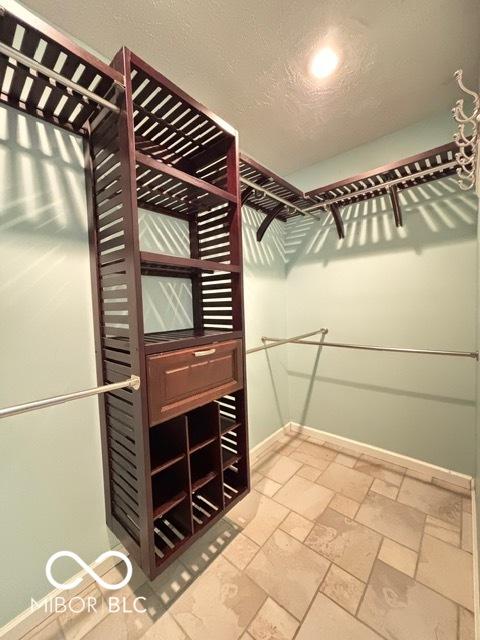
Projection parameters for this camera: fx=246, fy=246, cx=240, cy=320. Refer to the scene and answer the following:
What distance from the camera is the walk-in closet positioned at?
0.96 meters

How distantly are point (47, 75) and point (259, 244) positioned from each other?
5.43 ft

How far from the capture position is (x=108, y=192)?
1.03m

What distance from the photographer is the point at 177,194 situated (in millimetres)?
1326

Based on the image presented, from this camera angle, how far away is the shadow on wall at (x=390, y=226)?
167cm

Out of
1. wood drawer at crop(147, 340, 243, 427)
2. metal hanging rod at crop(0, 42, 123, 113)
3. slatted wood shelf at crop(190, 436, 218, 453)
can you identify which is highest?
metal hanging rod at crop(0, 42, 123, 113)

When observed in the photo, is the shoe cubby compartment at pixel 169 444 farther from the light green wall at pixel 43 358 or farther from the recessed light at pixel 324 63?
the recessed light at pixel 324 63

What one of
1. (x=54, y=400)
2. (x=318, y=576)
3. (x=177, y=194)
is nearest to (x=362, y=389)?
(x=318, y=576)

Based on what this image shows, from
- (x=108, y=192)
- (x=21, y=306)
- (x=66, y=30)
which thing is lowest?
(x=21, y=306)

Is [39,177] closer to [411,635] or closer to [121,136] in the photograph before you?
[121,136]

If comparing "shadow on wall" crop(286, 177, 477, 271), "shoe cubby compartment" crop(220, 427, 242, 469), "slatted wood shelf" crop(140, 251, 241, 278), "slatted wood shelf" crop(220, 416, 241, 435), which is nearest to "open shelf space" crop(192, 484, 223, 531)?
"shoe cubby compartment" crop(220, 427, 242, 469)

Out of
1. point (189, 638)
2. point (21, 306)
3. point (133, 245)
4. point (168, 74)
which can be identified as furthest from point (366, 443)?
point (168, 74)

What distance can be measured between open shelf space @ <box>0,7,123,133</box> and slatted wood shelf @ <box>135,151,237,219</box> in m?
0.28

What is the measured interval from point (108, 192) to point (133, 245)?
36 cm

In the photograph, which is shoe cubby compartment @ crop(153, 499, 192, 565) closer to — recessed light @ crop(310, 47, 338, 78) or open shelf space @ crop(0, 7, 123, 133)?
open shelf space @ crop(0, 7, 123, 133)
